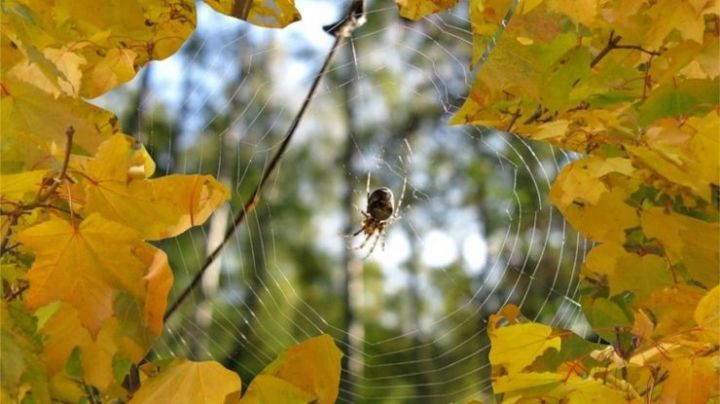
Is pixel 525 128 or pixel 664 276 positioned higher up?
pixel 525 128

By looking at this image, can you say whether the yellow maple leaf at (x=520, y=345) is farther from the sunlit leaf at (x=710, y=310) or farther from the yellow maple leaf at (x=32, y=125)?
the yellow maple leaf at (x=32, y=125)

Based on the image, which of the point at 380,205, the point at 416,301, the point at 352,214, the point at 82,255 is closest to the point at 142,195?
the point at 82,255

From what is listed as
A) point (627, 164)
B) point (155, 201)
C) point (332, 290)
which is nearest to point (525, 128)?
point (627, 164)

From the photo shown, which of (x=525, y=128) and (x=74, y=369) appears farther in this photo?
(x=525, y=128)

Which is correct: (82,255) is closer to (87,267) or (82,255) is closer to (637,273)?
(87,267)

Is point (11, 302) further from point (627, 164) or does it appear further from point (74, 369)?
point (627, 164)

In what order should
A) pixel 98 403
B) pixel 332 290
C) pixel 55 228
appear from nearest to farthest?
pixel 55 228 < pixel 98 403 < pixel 332 290
